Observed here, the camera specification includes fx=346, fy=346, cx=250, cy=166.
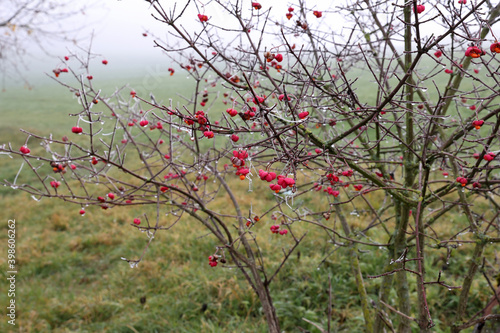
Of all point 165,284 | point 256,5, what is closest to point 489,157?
point 256,5

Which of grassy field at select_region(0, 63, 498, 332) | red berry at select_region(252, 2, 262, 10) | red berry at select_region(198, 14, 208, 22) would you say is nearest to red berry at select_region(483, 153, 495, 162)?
red berry at select_region(252, 2, 262, 10)

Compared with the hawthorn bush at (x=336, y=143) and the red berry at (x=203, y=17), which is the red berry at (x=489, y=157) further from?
the red berry at (x=203, y=17)

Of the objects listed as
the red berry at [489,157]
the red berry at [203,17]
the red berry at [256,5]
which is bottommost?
the red berry at [489,157]

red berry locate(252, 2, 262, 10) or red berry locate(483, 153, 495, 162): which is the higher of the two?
red berry locate(252, 2, 262, 10)

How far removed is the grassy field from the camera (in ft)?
12.8

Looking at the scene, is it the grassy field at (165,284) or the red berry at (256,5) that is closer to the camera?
the red berry at (256,5)

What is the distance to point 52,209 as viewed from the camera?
25.0 ft

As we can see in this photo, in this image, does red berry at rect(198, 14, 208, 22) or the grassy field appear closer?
red berry at rect(198, 14, 208, 22)

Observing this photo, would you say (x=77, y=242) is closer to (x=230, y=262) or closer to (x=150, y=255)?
(x=150, y=255)

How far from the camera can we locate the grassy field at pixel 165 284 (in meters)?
3.91

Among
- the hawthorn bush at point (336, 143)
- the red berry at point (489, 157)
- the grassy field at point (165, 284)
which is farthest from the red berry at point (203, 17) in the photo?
the grassy field at point (165, 284)

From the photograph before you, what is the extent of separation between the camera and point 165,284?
469cm

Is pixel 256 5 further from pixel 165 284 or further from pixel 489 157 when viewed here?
pixel 165 284

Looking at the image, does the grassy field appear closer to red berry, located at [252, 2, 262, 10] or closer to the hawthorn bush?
the hawthorn bush
